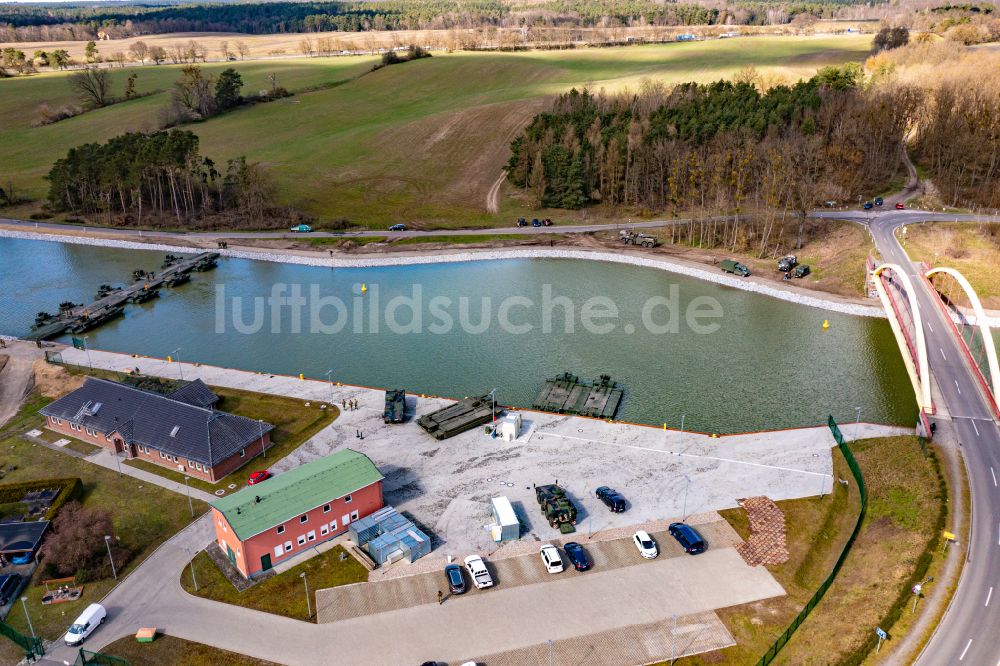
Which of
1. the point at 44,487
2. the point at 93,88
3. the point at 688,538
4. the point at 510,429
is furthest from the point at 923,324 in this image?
the point at 93,88

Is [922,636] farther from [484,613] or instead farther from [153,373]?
[153,373]

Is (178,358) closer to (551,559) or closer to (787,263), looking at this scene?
(551,559)

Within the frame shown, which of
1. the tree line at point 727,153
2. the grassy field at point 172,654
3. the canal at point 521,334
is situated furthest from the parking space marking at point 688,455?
the tree line at point 727,153

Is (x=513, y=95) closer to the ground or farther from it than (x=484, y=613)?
farther from it

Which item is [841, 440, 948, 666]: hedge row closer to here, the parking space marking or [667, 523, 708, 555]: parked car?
the parking space marking

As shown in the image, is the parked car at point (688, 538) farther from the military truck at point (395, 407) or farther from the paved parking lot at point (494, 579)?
the military truck at point (395, 407)

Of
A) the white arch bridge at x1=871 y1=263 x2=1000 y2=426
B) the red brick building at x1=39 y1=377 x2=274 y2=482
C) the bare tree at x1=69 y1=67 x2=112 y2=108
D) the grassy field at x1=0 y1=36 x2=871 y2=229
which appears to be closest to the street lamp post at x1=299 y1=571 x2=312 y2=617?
the red brick building at x1=39 y1=377 x2=274 y2=482

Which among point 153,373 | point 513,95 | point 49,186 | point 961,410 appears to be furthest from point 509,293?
point 49,186
